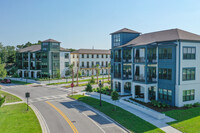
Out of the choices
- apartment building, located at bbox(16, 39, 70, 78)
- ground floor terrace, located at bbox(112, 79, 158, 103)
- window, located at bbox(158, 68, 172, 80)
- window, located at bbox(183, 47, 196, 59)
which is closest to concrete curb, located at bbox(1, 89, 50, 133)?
ground floor terrace, located at bbox(112, 79, 158, 103)

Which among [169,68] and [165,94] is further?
[165,94]

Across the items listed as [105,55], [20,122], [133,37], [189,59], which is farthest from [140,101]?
[105,55]

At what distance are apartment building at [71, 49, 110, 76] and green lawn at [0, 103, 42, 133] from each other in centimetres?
4131

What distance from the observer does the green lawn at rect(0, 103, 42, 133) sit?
58.8 feet

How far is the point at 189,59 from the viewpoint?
26.8 m

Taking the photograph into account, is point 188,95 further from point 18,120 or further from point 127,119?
point 18,120

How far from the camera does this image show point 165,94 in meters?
27.3

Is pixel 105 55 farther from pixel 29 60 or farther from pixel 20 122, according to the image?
pixel 20 122

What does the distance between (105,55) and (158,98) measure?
48.8m

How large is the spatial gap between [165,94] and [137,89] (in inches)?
252

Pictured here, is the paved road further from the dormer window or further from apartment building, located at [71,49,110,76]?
apartment building, located at [71,49,110,76]

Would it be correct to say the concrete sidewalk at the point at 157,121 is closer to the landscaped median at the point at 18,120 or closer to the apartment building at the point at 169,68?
the apartment building at the point at 169,68

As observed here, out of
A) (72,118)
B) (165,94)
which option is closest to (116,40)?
(165,94)

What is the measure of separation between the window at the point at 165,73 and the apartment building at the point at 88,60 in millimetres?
38371
